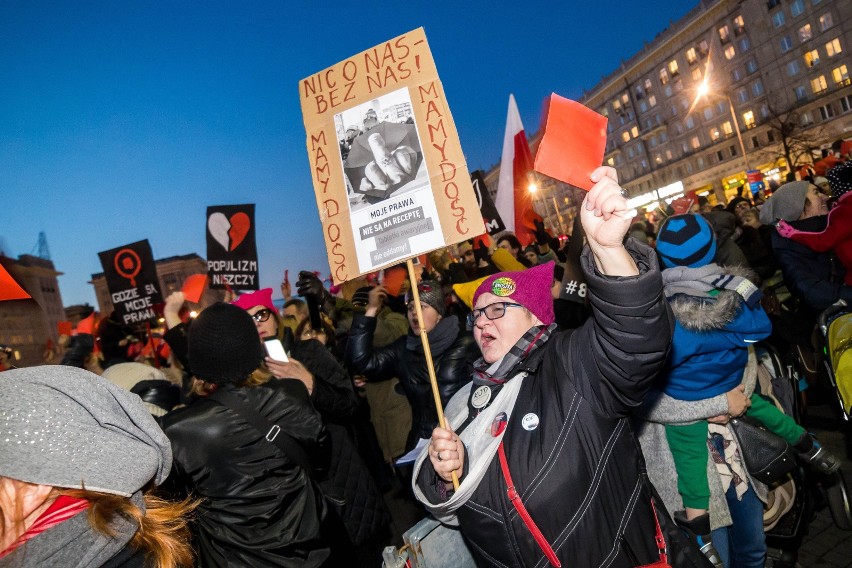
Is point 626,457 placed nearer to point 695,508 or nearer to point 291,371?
point 695,508

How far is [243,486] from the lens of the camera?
8.50ft

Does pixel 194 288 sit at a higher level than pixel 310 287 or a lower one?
higher

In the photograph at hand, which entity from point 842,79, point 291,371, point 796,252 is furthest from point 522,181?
point 842,79

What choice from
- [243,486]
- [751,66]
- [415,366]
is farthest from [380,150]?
[751,66]

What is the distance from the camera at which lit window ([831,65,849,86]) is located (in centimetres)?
4899

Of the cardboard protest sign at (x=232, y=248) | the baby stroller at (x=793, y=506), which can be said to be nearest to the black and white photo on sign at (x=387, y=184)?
the baby stroller at (x=793, y=506)

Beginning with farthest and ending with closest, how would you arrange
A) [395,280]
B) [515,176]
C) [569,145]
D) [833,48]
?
1. [833,48]
2. [515,176]
3. [395,280]
4. [569,145]

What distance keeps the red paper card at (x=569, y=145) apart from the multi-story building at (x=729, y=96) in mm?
40730

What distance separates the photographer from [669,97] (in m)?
69.1

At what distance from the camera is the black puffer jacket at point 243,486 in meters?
2.54

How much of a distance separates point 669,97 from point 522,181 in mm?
72694

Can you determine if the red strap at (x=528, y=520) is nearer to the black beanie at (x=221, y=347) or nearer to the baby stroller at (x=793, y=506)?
the black beanie at (x=221, y=347)

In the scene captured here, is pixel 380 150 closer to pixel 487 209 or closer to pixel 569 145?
pixel 569 145

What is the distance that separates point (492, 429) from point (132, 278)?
726cm
